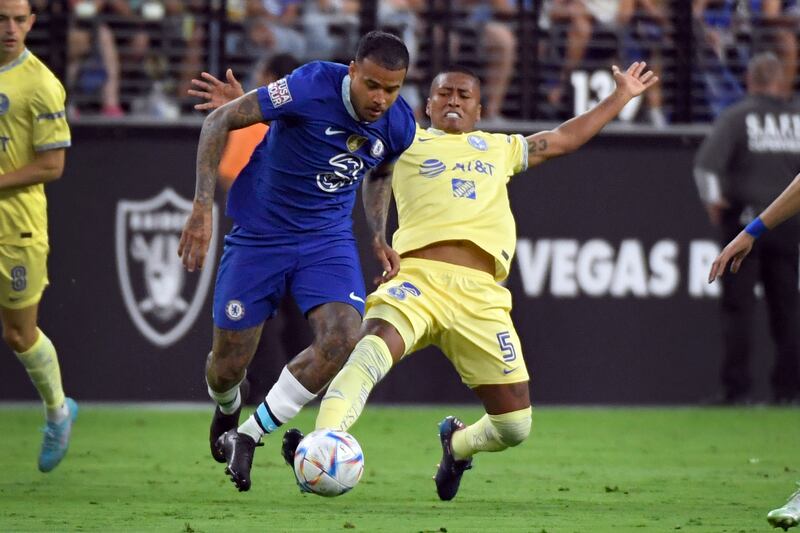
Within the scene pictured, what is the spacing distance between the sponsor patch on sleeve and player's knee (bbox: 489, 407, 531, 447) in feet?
6.31

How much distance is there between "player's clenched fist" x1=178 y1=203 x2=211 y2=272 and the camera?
7.32m

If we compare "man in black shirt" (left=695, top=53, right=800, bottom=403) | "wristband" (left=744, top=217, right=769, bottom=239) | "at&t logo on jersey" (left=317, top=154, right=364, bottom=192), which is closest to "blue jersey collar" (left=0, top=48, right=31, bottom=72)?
"at&t logo on jersey" (left=317, top=154, right=364, bottom=192)

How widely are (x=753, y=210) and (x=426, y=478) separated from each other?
541 centimetres

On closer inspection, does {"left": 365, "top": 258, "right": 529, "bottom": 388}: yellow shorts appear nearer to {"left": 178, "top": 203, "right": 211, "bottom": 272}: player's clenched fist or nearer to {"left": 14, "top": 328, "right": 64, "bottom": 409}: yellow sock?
{"left": 178, "top": 203, "right": 211, "bottom": 272}: player's clenched fist

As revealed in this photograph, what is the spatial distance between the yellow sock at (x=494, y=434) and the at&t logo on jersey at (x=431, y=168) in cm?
129

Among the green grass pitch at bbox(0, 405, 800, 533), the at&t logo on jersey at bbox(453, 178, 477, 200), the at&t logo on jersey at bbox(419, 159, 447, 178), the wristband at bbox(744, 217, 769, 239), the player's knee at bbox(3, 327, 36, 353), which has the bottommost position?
the green grass pitch at bbox(0, 405, 800, 533)

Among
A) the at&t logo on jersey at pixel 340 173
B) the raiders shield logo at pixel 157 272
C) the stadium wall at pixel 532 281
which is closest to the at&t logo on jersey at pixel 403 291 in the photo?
the at&t logo on jersey at pixel 340 173

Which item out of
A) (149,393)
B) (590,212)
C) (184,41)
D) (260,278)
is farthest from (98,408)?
(260,278)

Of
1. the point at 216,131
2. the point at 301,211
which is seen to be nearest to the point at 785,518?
the point at 301,211

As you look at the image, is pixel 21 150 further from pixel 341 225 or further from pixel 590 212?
pixel 590 212

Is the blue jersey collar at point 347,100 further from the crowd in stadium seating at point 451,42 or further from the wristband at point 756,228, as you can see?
the crowd in stadium seating at point 451,42

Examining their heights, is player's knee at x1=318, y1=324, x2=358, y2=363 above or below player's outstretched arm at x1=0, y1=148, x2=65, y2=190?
below

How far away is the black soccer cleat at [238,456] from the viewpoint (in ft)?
25.5

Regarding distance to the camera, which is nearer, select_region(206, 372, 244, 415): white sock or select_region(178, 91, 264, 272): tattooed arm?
select_region(178, 91, 264, 272): tattooed arm
